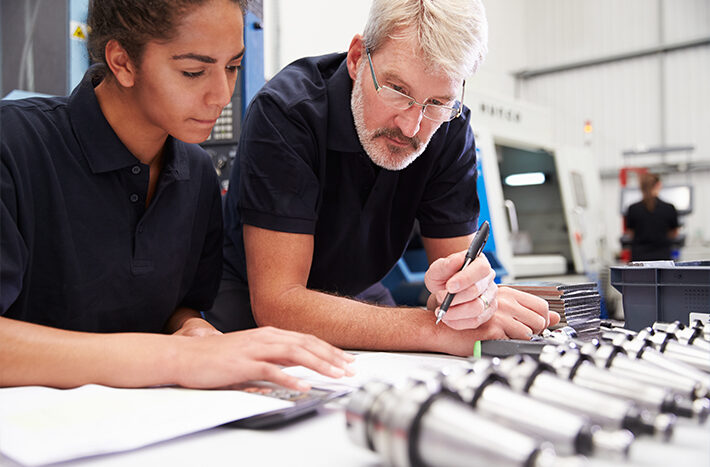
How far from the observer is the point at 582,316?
119 centimetres

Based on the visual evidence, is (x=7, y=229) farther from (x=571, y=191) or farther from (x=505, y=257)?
(x=571, y=191)

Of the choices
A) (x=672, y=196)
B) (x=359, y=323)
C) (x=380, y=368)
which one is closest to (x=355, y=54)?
(x=359, y=323)

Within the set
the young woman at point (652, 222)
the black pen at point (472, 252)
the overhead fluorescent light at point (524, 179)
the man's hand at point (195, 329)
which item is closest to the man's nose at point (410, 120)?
the black pen at point (472, 252)

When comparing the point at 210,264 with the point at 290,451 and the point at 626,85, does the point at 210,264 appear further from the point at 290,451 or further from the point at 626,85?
the point at 626,85

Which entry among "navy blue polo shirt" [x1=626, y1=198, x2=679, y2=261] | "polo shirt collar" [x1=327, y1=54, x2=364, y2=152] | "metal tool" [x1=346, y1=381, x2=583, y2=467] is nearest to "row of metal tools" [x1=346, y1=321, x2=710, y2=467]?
"metal tool" [x1=346, y1=381, x2=583, y2=467]

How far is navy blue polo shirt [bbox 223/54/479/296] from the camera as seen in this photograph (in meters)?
1.19

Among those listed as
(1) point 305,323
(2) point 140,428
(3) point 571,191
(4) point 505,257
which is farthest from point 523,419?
(3) point 571,191

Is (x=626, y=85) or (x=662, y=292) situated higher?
(x=626, y=85)

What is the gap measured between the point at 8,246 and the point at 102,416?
1.27 ft

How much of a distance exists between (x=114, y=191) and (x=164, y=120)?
6.2 inches

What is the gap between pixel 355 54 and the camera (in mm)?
1321

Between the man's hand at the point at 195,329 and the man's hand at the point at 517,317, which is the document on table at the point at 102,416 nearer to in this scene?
the man's hand at the point at 195,329

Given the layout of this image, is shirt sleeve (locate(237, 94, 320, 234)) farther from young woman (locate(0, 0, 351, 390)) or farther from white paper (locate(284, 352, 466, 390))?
white paper (locate(284, 352, 466, 390))

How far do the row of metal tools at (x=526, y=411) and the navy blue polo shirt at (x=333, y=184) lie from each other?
29.1 inches
